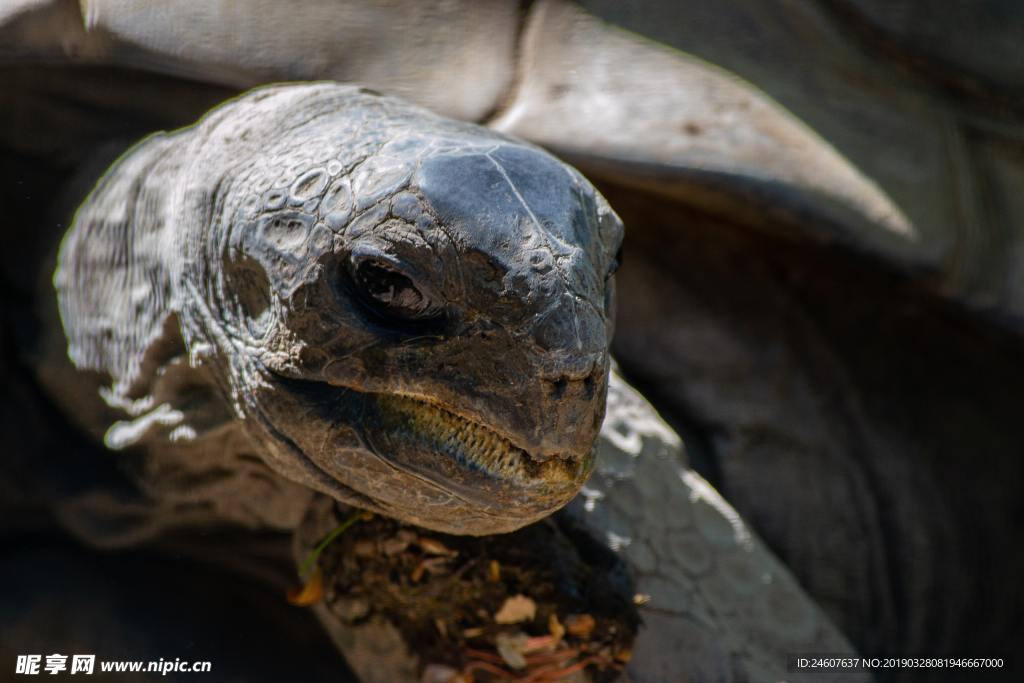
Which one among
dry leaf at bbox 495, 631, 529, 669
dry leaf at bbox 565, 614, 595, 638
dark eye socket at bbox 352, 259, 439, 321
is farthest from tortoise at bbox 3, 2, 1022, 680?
dark eye socket at bbox 352, 259, 439, 321

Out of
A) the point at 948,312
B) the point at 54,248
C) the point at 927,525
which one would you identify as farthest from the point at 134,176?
the point at 927,525

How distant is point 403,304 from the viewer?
1.40m

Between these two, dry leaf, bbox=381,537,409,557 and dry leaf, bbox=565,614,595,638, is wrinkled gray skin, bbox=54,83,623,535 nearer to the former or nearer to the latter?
dry leaf, bbox=381,537,409,557

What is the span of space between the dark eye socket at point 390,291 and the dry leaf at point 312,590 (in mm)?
734

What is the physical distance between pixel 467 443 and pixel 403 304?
0.20 metres

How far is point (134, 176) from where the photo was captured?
207 centimetres

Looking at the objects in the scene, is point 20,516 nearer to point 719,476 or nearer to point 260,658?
point 260,658

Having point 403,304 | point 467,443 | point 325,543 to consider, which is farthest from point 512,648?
point 403,304

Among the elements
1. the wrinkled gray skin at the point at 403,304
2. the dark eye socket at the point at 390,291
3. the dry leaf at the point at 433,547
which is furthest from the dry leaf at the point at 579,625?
the dark eye socket at the point at 390,291

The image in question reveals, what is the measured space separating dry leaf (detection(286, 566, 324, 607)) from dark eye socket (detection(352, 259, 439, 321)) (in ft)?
2.41

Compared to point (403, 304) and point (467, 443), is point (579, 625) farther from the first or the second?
point (403, 304)

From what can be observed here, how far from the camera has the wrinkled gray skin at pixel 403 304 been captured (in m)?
1.36

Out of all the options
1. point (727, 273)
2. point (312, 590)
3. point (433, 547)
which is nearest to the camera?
point (433, 547)

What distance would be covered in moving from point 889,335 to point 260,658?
1783 millimetres
